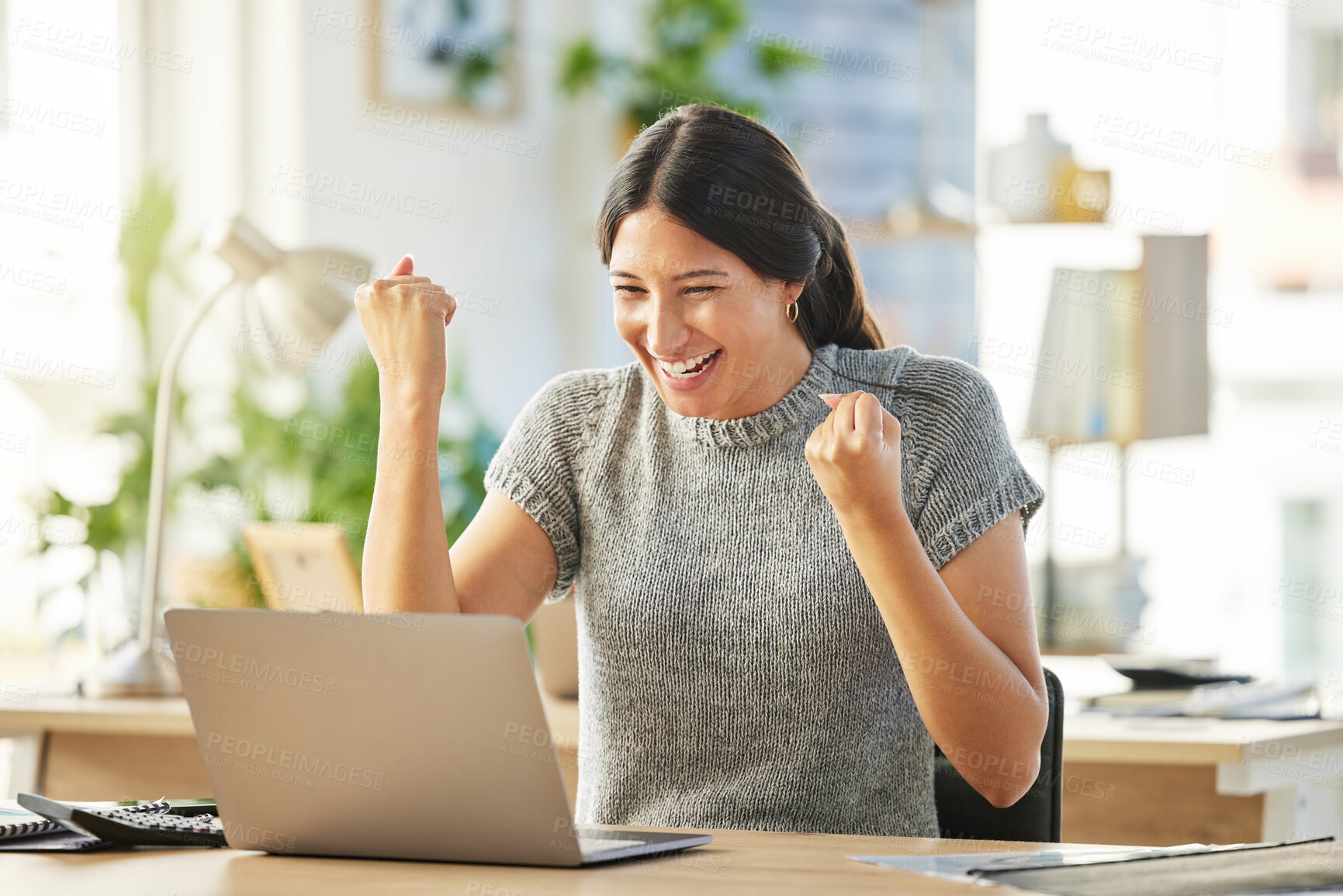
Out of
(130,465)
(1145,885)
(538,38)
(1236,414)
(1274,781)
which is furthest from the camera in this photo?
(538,38)

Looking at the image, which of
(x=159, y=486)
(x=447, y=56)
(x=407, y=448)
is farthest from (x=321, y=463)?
(x=407, y=448)

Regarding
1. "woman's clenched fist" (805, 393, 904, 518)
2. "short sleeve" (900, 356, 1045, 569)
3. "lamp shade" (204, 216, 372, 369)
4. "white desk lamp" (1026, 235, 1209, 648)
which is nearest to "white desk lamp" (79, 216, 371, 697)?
"lamp shade" (204, 216, 372, 369)

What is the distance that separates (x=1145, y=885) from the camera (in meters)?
0.93

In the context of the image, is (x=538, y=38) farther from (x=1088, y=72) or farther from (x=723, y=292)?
(x=723, y=292)

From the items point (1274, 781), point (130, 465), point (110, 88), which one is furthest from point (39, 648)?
point (1274, 781)

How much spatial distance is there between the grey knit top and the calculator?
1.45ft

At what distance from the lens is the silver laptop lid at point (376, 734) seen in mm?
970

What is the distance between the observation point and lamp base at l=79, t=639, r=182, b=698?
2.19 meters

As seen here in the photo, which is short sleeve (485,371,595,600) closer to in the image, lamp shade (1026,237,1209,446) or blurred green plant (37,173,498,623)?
blurred green plant (37,173,498,623)

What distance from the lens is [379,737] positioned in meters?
1.01

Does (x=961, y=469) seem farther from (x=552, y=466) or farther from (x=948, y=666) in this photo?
(x=552, y=466)

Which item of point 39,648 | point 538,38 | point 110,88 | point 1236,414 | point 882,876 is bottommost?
point 39,648

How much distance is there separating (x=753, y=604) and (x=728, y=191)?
0.40m

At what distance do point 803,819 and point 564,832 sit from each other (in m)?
0.46
